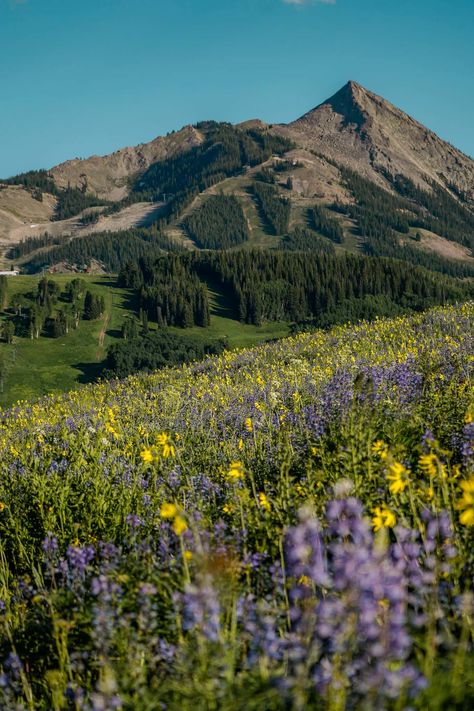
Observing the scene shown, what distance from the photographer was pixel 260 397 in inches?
601

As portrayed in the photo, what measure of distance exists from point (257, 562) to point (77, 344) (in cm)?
9426

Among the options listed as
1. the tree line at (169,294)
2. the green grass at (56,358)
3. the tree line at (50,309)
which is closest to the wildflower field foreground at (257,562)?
the green grass at (56,358)

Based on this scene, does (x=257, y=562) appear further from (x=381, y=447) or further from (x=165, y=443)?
(x=381, y=447)

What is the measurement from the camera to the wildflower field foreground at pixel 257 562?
2305 millimetres

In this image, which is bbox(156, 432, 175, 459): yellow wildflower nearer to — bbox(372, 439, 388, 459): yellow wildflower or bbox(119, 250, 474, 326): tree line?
bbox(372, 439, 388, 459): yellow wildflower

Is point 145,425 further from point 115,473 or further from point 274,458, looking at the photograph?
point 274,458

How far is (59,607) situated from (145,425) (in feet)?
30.5

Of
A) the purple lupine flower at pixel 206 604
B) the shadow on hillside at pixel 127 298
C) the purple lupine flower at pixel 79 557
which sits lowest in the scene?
the purple lupine flower at pixel 79 557

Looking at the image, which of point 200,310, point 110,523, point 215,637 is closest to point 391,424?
point 110,523

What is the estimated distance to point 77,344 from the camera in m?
94.4

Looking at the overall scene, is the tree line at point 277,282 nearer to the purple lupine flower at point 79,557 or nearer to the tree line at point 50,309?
the tree line at point 50,309

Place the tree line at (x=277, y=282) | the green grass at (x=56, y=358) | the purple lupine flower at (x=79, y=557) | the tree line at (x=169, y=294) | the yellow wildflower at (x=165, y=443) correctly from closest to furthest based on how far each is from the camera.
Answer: the purple lupine flower at (x=79, y=557), the yellow wildflower at (x=165, y=443), the green grass at (x=56, y=358), the tree line at (x=169, y=294), the tree line at (x=277, y=282)

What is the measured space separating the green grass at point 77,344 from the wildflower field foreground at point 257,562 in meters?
66.5

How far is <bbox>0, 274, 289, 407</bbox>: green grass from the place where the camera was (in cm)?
7911
